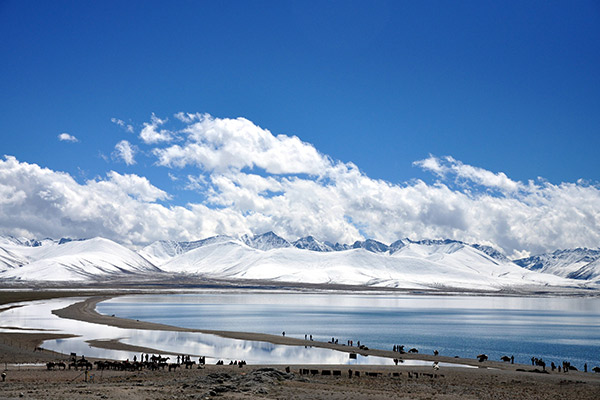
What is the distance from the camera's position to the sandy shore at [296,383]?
36.5m

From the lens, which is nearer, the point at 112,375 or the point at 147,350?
the point at 112,375

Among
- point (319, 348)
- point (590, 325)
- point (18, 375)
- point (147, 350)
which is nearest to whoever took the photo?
point (18, 375)

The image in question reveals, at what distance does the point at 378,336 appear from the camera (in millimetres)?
86375

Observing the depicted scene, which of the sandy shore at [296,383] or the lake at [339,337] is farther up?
the lake at [339,337]

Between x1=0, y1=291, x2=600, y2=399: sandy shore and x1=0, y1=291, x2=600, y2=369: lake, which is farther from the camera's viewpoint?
x1=0, y1=291, x2=600, y2=369: lake

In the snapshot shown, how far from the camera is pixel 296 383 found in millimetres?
42062

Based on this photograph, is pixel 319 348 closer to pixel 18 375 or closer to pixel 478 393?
pixel 478 393

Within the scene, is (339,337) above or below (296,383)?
above

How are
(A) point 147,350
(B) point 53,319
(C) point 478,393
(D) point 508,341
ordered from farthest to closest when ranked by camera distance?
1. (B) point 53,319
2. (D) point 508,341
3. (A) point 147,350
4. (C) point 478,393

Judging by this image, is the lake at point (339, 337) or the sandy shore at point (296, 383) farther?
the lake at point (339, 337)

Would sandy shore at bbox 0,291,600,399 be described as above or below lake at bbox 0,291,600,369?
below

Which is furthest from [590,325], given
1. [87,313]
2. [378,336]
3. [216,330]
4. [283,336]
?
[87,313]

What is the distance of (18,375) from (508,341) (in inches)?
2614

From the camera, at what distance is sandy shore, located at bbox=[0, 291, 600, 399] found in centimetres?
3647
